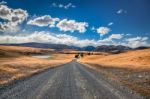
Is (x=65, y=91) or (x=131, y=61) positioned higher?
(x=65, y=91)

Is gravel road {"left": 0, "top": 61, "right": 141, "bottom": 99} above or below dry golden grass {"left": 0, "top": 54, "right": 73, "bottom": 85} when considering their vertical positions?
above

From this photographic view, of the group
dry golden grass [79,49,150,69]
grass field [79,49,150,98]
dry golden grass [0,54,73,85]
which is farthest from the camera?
dry golden grass [79,49,150,69]

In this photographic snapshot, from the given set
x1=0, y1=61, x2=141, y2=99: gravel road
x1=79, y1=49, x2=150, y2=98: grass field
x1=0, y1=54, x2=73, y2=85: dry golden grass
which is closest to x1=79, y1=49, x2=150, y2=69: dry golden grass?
x1=79, y1=49, x2=150, y2=98: grass field

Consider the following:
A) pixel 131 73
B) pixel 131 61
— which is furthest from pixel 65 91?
pixel 131 61

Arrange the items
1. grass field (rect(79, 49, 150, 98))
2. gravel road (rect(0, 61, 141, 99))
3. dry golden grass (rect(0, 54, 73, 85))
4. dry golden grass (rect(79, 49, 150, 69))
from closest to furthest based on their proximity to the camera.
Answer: gravel road (rect(0, 61, 141, 99)) < grass field (rect(79, 49, 150, 98)) < dry golden grass (rect(0, 54, 73, 85)) < dry golden grass (rect(79, 49, 150, 69))

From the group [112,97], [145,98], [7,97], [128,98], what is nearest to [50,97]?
[7,97]

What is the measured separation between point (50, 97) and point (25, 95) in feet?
6.30

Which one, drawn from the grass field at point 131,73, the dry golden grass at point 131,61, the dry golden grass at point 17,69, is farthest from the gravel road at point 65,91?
the dry golden grass at point 131,61

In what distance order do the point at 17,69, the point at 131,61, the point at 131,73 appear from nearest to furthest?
the point at 131,73
the point at 17,69
the point at 131,61

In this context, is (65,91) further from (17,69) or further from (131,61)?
(131,61)

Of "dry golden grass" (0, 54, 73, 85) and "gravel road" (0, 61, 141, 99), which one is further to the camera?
"dry golden grass" (0, 54, 73, 85)

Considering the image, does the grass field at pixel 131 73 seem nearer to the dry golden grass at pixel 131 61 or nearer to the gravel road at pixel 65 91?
the dry golden grass at pixel 131 61

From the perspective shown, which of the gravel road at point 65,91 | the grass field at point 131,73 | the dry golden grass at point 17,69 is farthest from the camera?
the dry golden grass at point 17,69

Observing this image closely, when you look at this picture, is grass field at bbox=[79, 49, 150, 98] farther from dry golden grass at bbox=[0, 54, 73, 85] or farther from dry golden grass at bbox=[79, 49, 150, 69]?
dry golden grass at bbox=[0, 54, 73, 85]
